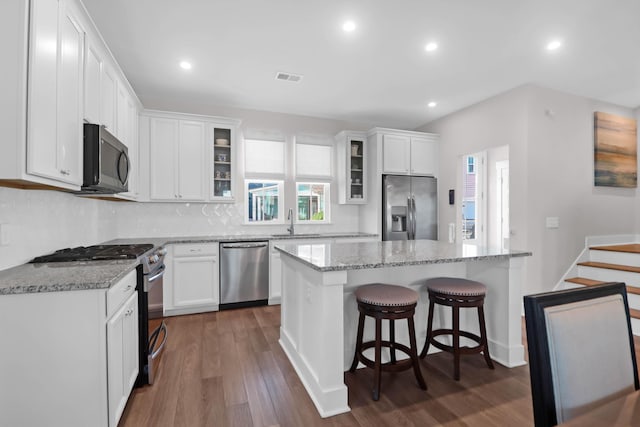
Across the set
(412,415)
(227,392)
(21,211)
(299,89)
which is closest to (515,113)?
(299,89)

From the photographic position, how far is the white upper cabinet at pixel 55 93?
151 cm

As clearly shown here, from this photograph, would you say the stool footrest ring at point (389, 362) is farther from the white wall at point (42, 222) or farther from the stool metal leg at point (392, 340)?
the white wall at point (42, 222)

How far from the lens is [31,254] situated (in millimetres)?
2078

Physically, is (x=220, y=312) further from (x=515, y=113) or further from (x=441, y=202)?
(x=515, y=113)

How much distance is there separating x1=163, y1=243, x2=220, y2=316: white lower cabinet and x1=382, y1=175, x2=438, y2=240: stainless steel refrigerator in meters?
2.46

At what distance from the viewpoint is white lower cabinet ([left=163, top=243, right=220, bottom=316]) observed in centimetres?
367

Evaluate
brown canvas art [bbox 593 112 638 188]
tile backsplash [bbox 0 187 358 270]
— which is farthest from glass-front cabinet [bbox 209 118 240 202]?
brown canvas art [bbox 593 112 638 188]

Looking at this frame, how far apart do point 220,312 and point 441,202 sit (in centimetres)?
369

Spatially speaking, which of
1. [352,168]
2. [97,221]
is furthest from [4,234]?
[352,168]

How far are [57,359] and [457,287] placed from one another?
2.42 m

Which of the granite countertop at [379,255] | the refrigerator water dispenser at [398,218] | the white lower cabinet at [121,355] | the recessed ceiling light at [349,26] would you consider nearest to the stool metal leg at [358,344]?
the granite countertop at [379,255]

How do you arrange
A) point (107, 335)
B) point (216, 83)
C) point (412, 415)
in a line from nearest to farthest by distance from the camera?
point (107, 335) → point (412, 415) → point (216, 83)

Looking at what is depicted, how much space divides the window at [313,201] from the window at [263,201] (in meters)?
0.31

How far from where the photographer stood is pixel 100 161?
2119mm
